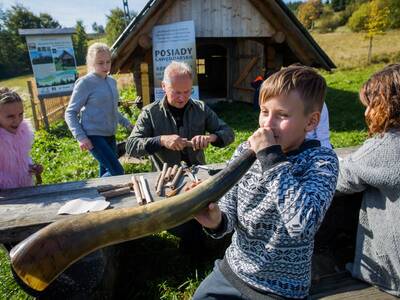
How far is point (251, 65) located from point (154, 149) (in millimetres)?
9876

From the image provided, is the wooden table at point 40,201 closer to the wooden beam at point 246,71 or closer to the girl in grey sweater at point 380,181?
the girl in grey sweater at point 380,181

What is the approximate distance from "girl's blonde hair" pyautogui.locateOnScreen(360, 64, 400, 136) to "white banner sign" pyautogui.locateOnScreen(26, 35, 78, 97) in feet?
33.7

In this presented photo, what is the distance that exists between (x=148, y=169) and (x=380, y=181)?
4699mm

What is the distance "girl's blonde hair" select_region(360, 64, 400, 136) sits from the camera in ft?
7.12

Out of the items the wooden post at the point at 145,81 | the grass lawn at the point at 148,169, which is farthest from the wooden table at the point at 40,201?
the wooden post at the point at 145,81

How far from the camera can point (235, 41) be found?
13.6 m

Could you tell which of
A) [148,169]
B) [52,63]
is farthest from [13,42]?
[148,169]

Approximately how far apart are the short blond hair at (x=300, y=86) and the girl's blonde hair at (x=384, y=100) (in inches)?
29.0

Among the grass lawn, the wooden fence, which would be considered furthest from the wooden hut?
the wooden fence

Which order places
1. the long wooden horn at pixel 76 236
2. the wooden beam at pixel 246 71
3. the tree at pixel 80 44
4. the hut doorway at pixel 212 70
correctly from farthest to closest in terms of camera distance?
1. the tree at pixel 80 44
2. the hut doorway at pixel 212 70
3. the wooden beam at pixel 246 71
4. the long wooden horn at pixel 76 236

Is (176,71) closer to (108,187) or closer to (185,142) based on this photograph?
(185,142)

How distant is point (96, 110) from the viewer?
15.3 ft

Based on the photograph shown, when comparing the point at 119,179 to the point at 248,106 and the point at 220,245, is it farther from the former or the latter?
the point at 248,106

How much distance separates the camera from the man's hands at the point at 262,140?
157 cm
